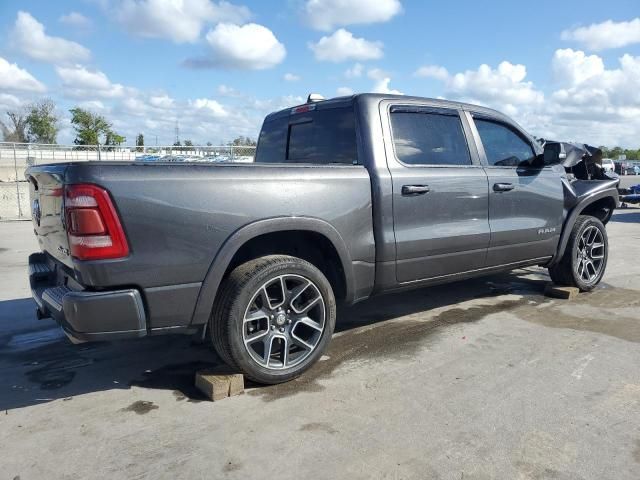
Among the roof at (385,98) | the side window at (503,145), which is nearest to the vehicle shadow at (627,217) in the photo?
the side window at (503,145)

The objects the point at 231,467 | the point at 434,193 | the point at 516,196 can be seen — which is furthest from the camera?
the point at 516,196

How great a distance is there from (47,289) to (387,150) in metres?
2.48

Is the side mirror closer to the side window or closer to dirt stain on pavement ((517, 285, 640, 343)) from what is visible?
the side window

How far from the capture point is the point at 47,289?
339 cm

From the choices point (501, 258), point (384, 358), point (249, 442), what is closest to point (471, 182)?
Result: point (501, 258)

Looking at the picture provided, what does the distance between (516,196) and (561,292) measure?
1393 mm

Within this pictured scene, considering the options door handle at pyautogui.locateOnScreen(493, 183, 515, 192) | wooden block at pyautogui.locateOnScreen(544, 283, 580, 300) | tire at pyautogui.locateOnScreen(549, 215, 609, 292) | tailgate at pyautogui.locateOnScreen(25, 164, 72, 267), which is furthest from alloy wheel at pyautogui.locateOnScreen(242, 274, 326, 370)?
tire at pyautogui.locateOnScreen(549, 215, 609, 292)

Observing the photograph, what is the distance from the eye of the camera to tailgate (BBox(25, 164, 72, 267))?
301 cm

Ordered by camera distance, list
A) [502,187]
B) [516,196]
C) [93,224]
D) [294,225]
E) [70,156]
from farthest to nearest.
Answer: [70,156] < [516,196] < [502,187] < [294,225] < [93,224]

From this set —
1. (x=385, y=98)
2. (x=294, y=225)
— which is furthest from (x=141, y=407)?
(x=385, y=98)

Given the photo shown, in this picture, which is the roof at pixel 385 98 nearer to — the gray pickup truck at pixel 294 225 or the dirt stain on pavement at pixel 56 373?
the gray pickup truck at pixel 294 225

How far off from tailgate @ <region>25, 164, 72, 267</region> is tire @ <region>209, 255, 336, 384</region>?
95 centimetres

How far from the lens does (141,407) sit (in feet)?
10.5

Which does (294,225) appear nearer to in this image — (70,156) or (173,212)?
(173,212)
